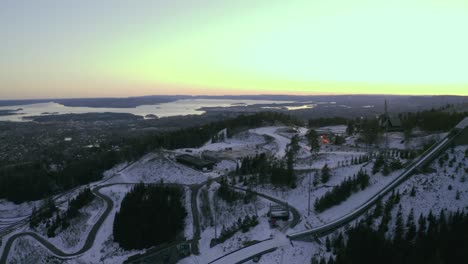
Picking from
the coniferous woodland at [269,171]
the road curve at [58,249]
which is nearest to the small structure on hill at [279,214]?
the coniferous woodland at [269,171]

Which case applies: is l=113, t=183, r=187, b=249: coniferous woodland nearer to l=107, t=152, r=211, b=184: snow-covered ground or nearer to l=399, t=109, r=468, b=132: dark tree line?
l=107, t=152, r=211, b=184: snow-covered ground

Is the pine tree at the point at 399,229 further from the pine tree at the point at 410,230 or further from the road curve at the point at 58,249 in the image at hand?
the road curve at the point at 58,249

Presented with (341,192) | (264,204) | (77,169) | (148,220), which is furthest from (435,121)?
(77,169)

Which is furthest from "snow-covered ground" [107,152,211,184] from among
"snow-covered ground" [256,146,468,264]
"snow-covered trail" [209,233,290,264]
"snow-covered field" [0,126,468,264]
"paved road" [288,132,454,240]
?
"snow-covered ground" [256,146,468,264]

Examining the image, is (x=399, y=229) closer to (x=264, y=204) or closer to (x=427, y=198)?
(x=427, y=198)

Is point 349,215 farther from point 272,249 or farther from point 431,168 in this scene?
point 431,168

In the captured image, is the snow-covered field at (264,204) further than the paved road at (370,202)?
No

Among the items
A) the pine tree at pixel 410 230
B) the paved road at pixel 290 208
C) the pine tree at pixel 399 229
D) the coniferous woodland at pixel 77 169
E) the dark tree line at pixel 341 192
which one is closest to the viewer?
the pine tree at pixel 399 229
